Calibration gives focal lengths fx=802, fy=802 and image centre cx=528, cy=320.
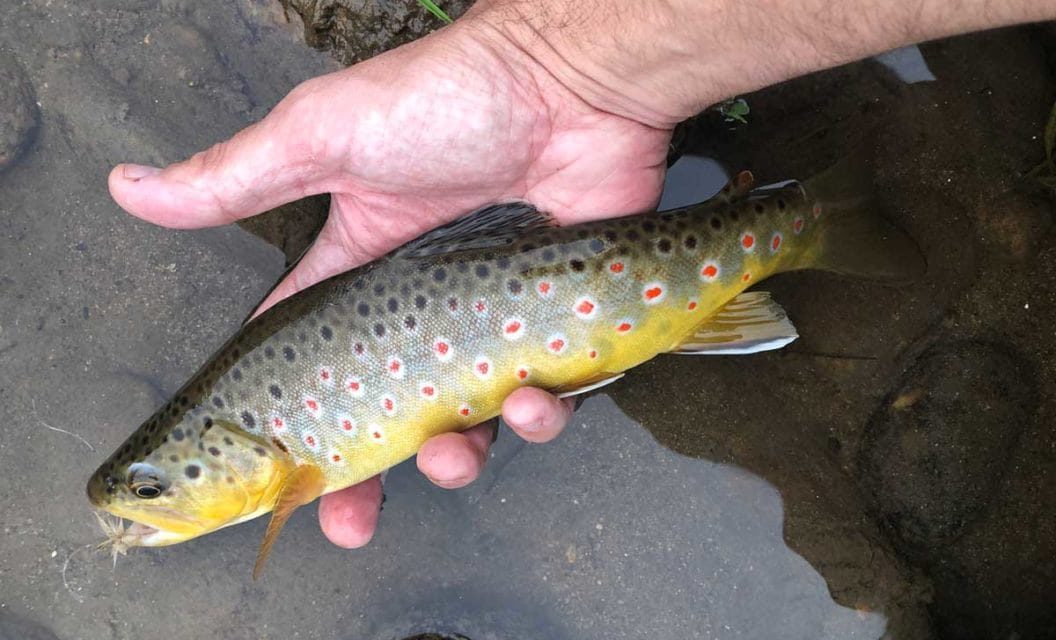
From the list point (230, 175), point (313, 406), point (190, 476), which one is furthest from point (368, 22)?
point (190, 476)

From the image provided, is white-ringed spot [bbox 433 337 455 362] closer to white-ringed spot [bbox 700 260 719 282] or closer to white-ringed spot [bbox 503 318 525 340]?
white-ringed spot [bbox 503 318 525 340]

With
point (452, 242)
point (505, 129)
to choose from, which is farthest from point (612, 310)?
point (505, 129)

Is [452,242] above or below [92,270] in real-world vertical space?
above

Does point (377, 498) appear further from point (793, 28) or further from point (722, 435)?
point (793, 28)

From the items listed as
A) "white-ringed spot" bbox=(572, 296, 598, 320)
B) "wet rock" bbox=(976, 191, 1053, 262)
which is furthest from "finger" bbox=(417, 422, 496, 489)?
"wet rock" bbox=(976, 191, 1053, 262)

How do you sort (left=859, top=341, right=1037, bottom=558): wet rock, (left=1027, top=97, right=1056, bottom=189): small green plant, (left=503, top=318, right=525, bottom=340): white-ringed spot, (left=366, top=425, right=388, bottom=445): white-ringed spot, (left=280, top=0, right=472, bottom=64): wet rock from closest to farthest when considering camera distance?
1. (left=503, top=318, right=525, bottom=340): white-ringed spot
2. (left=366, top=425, right=388, bottom=445): white-ringed spot
3. (left=1027, top=97, right=1056, bottom=189): small green plant
4. (left=859, top=341, right=1037, bottom=558): wet rock
5. (left=280, top=0, right=472, bottom=64): wet rock

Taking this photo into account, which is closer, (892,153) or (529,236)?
(529,236)

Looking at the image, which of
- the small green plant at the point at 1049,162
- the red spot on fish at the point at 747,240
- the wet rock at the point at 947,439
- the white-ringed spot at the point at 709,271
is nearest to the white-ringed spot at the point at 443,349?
the white-ringed spot at the point at 709,271
